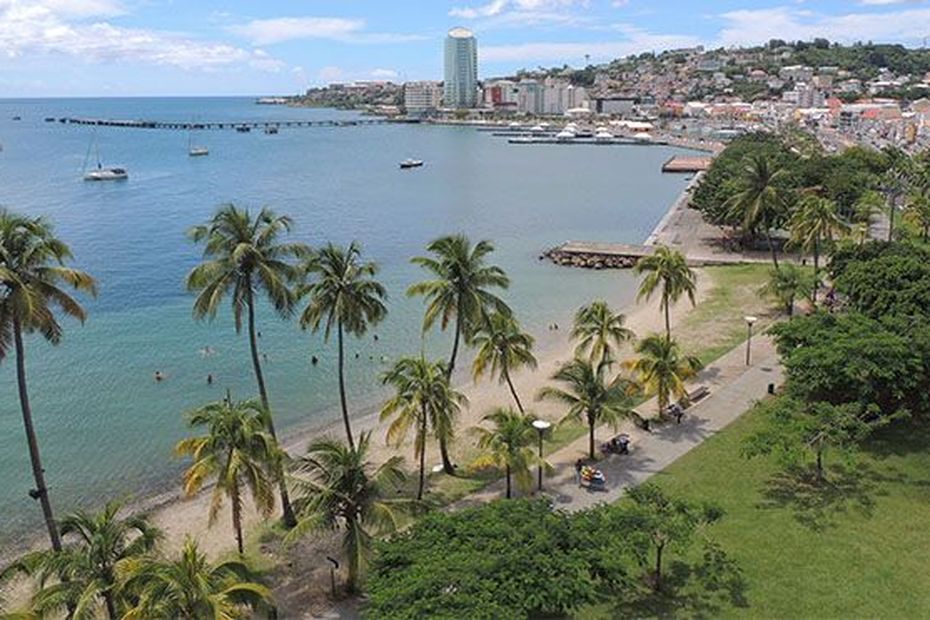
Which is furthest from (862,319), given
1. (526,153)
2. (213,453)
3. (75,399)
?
(526,153)

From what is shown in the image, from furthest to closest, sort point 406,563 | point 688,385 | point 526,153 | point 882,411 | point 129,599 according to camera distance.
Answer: point 526,153
point 688,385
point 882,411
point 406,563
point 129,599

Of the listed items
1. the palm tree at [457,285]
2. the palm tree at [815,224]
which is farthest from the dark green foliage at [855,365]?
the palm tree at [815,224]

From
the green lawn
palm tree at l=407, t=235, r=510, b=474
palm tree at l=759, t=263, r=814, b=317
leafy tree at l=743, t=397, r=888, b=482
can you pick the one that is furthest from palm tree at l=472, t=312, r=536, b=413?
palm tree at l=759, t=263, r=814, b=317

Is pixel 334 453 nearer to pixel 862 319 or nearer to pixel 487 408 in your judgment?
pixel 487 408

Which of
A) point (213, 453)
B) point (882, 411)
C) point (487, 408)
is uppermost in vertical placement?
point (213, 453)

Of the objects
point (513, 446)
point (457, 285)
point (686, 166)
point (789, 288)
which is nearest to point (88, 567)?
point (513, 446)

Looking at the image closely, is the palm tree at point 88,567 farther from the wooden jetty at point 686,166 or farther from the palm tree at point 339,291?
the wooden jetty at point 686,166
